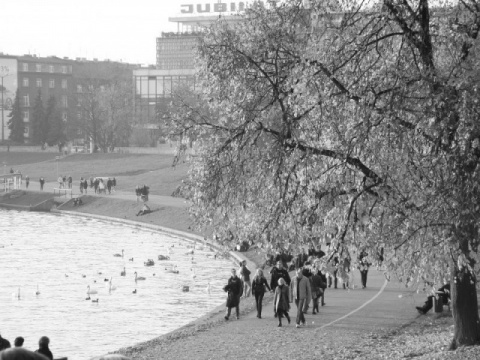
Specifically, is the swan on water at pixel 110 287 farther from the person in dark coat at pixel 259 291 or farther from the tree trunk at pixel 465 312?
the tree trunk at pixel 465 312

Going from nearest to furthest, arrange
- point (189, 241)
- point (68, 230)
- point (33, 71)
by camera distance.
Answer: point (189, 241), point (68, 230), point (33, 71)

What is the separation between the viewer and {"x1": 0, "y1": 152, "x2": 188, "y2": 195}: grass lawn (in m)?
89.7

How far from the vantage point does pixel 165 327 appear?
99.5ft

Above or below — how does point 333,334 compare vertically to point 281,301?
below

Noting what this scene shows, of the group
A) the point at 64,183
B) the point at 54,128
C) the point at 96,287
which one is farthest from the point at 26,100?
the point at 96,287

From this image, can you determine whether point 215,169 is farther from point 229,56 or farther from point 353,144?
point 353,144

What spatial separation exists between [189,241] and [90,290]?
20.1 metres

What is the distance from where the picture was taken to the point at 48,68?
167 m

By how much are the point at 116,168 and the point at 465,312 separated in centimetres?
8555

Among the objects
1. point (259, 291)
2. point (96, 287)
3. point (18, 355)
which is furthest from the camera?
point (96, 287)

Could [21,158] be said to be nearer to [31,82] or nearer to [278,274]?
[31,82]

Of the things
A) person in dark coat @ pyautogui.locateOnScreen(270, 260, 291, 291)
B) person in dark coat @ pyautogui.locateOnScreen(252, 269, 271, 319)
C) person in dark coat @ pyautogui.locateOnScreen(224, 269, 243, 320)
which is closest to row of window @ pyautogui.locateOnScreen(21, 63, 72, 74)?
person in dark coat @ pyautogui.locateOnScreen(270, 260, 291, 291)

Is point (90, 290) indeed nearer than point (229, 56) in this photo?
No

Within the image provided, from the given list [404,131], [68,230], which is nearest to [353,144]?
[404,131]
